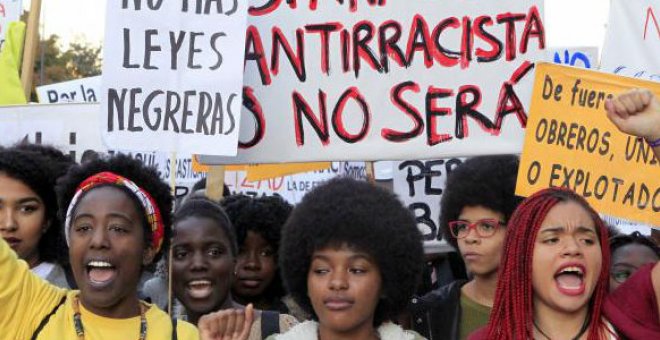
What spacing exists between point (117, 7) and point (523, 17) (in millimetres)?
1941

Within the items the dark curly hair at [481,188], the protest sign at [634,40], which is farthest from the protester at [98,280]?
the protest sign at [634,40]

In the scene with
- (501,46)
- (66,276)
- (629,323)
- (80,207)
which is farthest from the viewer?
(501,46)

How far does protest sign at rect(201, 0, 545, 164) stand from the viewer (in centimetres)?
520

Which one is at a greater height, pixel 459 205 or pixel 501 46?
pixel 501 46

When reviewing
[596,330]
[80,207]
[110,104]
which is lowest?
[596,330]

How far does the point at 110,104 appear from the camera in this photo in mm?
4922

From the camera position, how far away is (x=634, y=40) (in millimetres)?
6246

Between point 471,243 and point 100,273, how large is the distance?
171 cm

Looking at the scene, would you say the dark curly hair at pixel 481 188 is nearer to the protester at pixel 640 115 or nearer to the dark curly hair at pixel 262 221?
the dark curly hair at pixel 262 221

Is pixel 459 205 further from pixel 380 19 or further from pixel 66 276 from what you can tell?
pixel 66 276

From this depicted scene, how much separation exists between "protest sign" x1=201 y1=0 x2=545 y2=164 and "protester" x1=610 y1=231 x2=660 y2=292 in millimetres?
720

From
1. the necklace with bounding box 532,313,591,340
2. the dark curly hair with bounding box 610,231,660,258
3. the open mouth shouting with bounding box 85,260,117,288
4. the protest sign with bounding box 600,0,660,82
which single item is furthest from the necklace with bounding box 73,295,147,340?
the protest sign with bounding box 600,0,660,82

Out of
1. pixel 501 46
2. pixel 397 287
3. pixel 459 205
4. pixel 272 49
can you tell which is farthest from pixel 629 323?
pixel 272 49

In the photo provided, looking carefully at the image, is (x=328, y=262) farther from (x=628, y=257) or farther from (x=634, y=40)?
(x=634, y=40)
